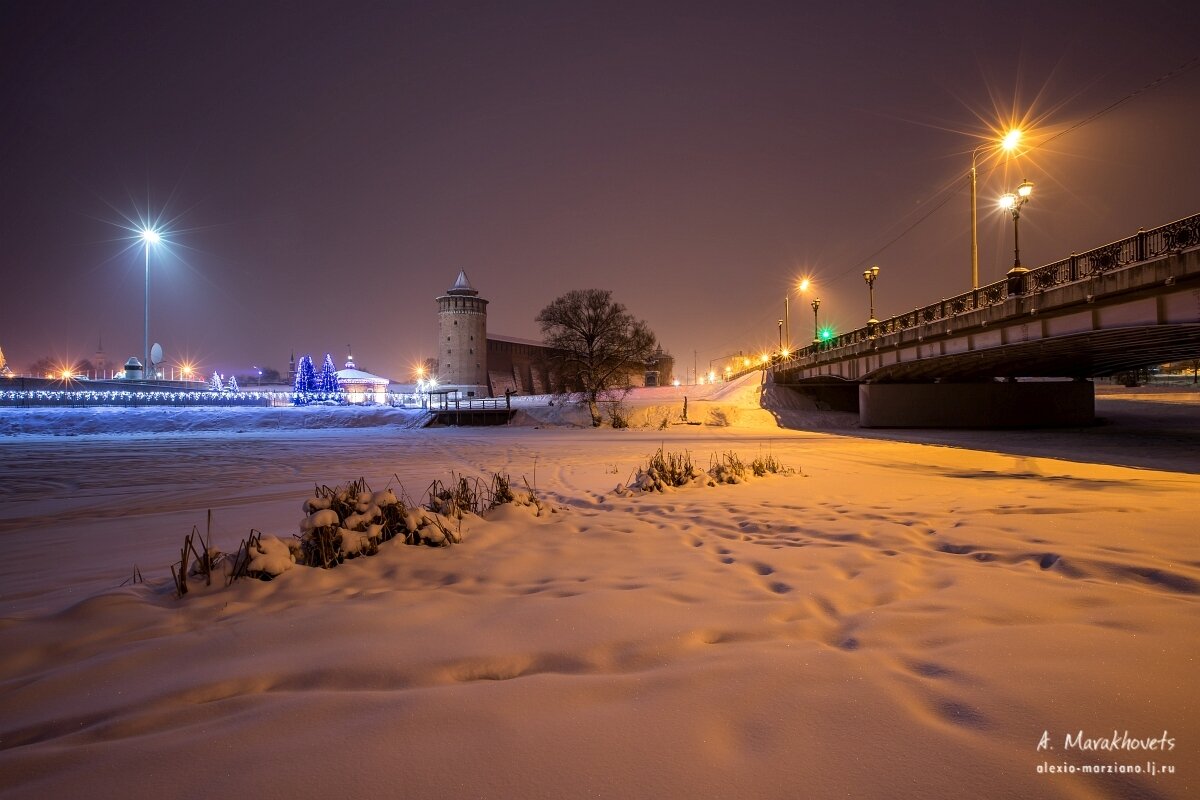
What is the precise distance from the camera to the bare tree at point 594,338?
38250mm

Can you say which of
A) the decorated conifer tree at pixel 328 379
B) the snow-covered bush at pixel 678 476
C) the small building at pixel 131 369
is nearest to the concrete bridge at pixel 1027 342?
the snow-covered bush at pixel 678 476

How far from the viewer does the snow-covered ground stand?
6.57 ft

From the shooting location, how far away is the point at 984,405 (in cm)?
3066

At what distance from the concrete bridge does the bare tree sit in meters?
12.6

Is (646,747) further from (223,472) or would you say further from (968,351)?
(968,351)

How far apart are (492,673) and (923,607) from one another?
2965mm

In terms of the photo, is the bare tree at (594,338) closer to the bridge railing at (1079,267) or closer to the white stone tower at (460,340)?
the bridge railing at (1079,267)

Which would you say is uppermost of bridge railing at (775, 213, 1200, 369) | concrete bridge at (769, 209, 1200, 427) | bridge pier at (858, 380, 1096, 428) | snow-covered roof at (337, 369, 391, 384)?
snow-covered roof at (337, 369, 391, 384)

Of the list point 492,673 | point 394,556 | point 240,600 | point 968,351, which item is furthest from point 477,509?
point 968,351

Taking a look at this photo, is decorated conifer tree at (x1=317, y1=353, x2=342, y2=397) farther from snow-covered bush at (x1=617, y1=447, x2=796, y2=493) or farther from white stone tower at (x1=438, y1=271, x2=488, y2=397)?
snow-covered bush at (x1=617, y1=447, x2=796, y2=493)

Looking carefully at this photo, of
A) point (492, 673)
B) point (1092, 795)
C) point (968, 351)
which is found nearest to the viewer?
point (1092, 795)

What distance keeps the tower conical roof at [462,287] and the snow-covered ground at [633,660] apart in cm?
7664

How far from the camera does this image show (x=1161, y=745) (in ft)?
6.89

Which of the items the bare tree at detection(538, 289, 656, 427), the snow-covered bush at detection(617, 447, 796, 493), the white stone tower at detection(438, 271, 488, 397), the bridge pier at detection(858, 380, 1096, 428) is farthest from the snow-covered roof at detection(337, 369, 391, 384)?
the snow-covered bush at detection(617, 447, 796, 493)
